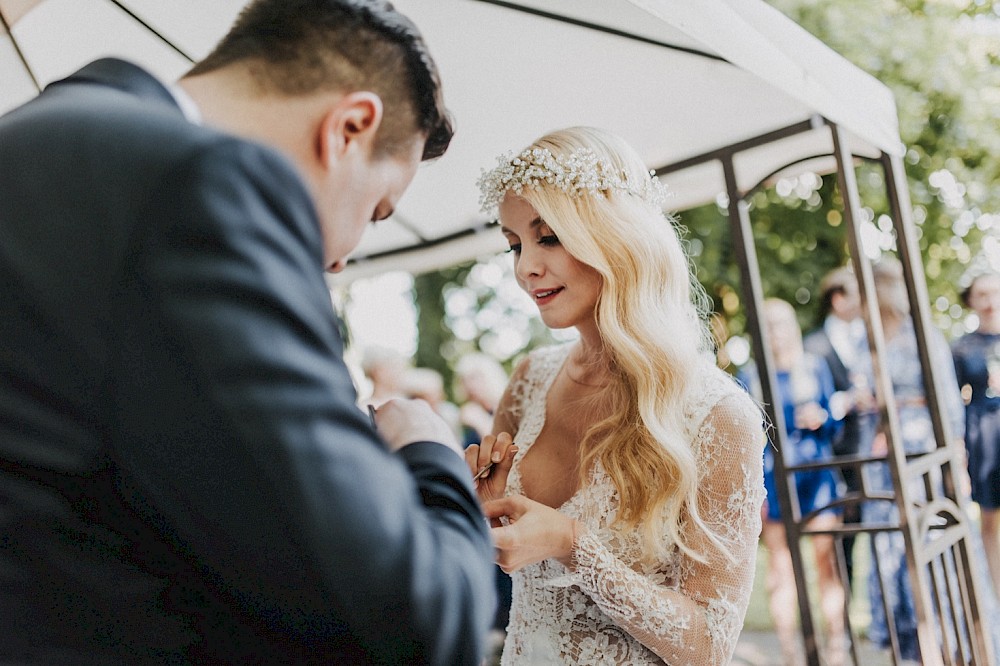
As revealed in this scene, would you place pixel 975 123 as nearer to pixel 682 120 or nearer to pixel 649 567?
pixel 682 120

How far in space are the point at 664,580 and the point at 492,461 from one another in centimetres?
56

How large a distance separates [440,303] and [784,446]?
11629 mm

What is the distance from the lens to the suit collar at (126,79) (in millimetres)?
964

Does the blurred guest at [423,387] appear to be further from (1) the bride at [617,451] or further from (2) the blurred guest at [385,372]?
(1) the bride at [617,451]

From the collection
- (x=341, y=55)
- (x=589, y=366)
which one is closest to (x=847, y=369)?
(x=589, y=366)

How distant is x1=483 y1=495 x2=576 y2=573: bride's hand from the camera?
6.12 ft

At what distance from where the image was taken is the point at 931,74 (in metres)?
9.53

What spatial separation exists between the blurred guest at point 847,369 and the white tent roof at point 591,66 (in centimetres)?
232

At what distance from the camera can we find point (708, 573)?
84.4 inches

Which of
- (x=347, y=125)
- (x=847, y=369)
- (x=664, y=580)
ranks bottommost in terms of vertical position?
(x=847, y=369)

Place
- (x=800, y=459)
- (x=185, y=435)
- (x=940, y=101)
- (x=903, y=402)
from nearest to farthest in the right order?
(x=185, y=435), (x=903, y=402), (x=800, y=459), (x=940, y=101)

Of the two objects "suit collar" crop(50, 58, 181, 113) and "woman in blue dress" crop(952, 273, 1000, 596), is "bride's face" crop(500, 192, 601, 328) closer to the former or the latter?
"suit collar" crop(50, 58, 181, 113)

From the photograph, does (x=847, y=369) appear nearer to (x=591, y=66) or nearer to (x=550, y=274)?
(x=591, y=66)

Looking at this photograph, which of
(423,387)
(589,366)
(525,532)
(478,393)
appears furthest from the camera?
(423,387)
